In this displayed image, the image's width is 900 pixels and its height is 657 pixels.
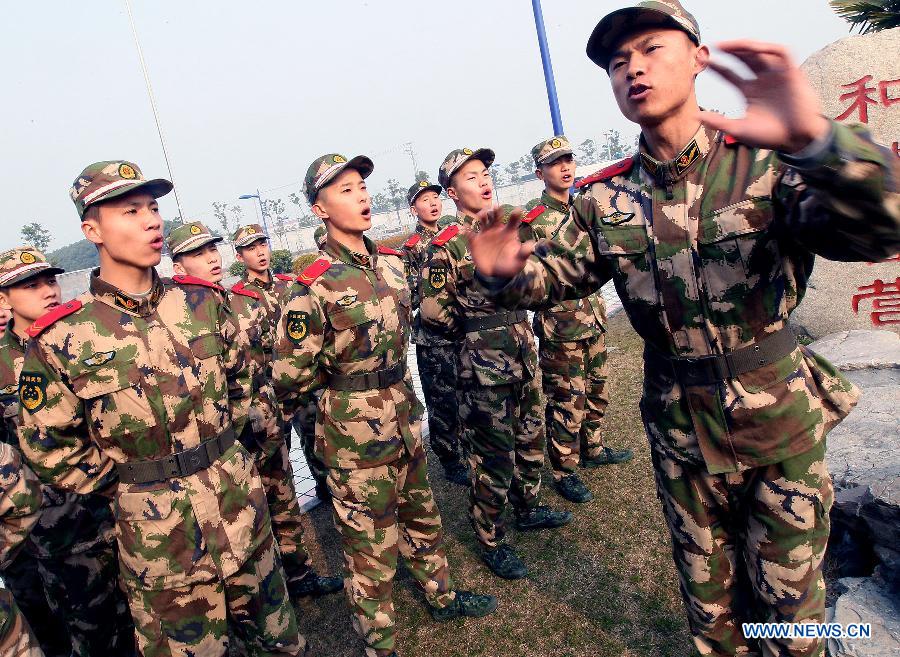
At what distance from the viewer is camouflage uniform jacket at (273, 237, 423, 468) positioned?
117 inches

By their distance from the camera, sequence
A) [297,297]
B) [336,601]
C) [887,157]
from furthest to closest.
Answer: [336,601]
[297,297]
[887,157]

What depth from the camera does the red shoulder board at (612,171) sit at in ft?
6.60

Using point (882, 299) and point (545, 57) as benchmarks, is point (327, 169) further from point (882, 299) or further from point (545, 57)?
point (545, 57)

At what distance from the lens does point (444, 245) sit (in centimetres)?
381

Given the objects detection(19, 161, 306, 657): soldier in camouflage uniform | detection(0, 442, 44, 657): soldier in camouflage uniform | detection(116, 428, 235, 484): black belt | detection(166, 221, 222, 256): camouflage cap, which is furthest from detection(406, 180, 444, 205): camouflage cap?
detection(0, 442, 44, 657): soldier in camouflage uniform

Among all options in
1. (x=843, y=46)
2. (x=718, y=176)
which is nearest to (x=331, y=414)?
(x=718, y=176)

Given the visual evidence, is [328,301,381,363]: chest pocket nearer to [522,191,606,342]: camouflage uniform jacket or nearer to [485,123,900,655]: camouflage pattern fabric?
[485,123,900,655]: camouflage pattern fabric

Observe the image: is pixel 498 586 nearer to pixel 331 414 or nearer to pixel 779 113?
pixel 331 414

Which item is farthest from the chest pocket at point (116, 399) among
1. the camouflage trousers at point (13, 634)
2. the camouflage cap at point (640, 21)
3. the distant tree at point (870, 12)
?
the distant tree at point (870, 12)

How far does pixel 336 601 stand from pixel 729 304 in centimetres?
336

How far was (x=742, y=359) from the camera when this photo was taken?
1778 mm

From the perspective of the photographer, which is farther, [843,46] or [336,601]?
[843,46]

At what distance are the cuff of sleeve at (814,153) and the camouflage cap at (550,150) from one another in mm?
3828

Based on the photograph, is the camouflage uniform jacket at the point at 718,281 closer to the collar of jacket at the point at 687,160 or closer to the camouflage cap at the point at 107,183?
the collar of jacket at the point at 687,160
